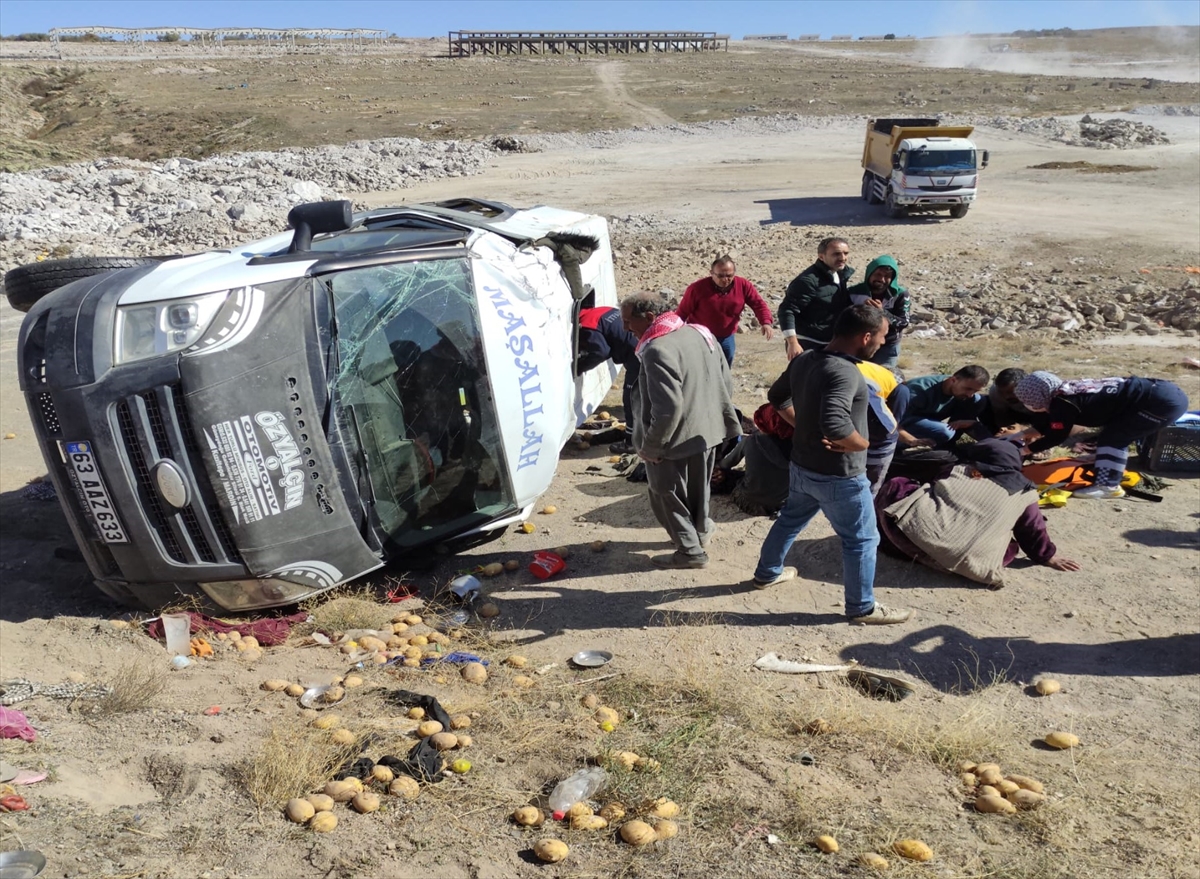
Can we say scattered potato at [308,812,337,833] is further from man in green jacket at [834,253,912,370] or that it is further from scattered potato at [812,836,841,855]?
man in green jacket at [834,253,912,370]

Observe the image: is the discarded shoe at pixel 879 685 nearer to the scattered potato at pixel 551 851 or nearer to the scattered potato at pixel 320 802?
the scattered potato at pixel 551 851

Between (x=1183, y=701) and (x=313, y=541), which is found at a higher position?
(x=313, y=541)

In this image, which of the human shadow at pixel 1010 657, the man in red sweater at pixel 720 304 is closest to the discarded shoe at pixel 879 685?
the human shadow at pixel 1010 657

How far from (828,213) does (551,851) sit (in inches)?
846

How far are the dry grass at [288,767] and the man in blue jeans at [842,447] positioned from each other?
270 centimetres

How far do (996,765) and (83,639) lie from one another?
4584mm

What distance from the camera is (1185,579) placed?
6.16 meters

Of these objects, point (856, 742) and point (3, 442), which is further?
point (3, 442)

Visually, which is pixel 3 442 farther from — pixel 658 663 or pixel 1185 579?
pixel 1185 579

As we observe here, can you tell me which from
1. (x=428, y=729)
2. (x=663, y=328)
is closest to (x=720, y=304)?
(x=663, y=328)

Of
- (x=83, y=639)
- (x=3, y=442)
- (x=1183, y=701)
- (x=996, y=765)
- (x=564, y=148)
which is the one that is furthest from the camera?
(x=564, y=148)

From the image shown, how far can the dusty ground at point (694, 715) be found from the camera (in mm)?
3621

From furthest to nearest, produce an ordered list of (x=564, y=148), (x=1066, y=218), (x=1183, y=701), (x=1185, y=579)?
Result: (x=564, y=148) < (x=1066, y=218) < (x=1185, y=579) < (x=1183, y=701)

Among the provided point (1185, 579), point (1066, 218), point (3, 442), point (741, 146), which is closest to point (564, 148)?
point (741, 146)
